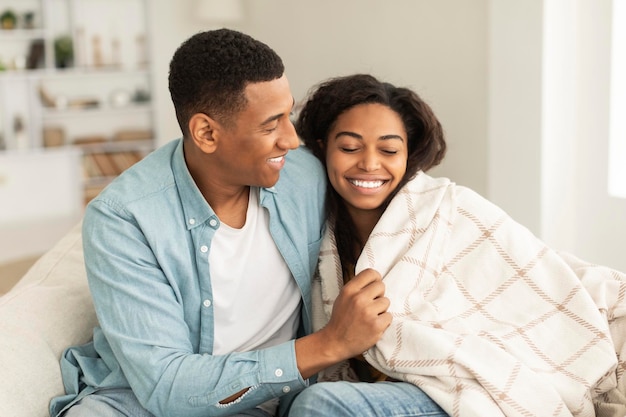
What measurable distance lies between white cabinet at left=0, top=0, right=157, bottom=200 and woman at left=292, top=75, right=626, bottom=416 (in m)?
4.35

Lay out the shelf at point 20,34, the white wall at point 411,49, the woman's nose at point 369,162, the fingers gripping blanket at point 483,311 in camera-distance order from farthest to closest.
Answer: the shelf at point 20,34
the white wall at point 411,49
the woman's nose at point 369,162
the fingers gripping blanket at point 483,311

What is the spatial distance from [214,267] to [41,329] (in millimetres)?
429

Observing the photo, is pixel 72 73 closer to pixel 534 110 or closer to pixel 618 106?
pixel 534 110

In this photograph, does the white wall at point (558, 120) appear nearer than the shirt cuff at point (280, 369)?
No

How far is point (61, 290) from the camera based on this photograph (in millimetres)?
1911

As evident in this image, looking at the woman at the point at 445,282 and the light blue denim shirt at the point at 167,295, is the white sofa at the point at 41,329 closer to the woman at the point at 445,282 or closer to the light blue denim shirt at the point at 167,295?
the light blue denim shirt at the point at 167,295

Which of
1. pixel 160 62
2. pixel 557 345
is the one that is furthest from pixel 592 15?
pixel 160 62

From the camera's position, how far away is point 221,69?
156 cm

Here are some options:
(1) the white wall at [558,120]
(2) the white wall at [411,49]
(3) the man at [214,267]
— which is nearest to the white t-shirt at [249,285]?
(3) the man at [214,267]

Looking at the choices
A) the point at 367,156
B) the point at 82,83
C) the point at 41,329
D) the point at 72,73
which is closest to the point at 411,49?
the point at 367,156

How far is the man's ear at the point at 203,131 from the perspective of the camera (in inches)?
63.2

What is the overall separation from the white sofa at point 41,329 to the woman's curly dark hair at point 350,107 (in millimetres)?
641

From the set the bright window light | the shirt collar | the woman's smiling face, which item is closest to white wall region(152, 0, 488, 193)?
the bright window light

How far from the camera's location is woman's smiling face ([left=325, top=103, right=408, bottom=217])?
175 cm
